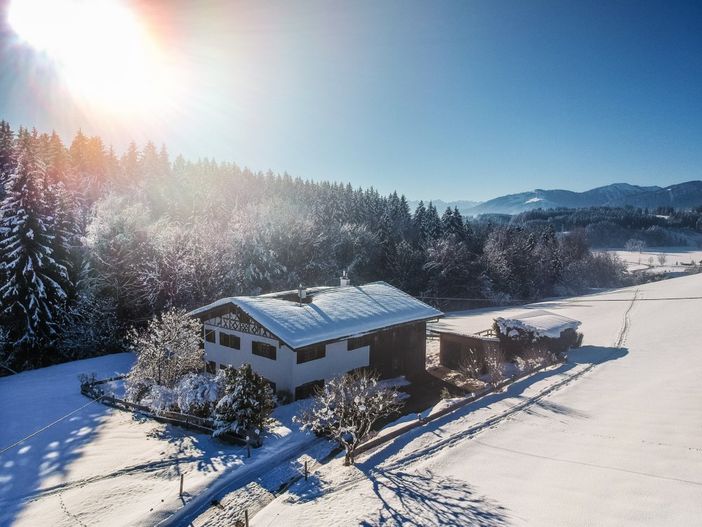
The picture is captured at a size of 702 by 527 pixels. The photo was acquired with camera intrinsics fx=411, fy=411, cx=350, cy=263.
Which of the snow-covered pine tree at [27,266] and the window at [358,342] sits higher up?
the snow-covered pine tree at [27,266]

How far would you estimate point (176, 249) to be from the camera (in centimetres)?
4131

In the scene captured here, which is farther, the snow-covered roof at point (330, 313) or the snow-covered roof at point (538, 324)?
the snow-covered roof at point (538, 324)

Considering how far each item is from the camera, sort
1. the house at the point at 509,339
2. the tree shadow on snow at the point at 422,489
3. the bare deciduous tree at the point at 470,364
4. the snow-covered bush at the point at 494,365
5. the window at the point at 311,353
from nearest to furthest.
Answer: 1. the tree shadow on snow at the point at 422,489
2. the window at the point at 311,353
3. the snow-covered bush at the point at 494,365
4. the bare deciduous tree at the point at 470,364
5. the house at the point at 509,339

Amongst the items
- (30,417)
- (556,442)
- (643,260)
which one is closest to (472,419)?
(556,442)

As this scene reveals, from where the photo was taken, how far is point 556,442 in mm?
17359

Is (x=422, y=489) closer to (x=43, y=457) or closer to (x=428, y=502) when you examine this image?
(x=428, y=502)

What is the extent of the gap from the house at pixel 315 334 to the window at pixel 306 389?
56 millimetres

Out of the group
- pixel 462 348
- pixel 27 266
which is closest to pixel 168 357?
pixel 27 266

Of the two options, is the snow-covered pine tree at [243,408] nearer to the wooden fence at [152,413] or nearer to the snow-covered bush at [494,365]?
the wooden fence at [152,413]

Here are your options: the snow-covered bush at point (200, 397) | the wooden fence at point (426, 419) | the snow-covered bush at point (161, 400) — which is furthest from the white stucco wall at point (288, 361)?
the wooden fence at point (426, 419)

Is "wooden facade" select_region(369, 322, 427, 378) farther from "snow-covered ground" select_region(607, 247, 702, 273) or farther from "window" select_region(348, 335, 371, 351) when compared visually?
"snow-covered ground" select_region(607, 247, 702, 273)

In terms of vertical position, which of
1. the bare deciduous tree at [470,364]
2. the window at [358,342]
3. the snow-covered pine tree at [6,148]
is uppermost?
the snow-covered pine tree at [6,148]

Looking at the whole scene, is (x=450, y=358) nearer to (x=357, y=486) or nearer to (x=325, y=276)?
(x=357, y=486)

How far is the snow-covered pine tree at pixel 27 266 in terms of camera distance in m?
31.5
